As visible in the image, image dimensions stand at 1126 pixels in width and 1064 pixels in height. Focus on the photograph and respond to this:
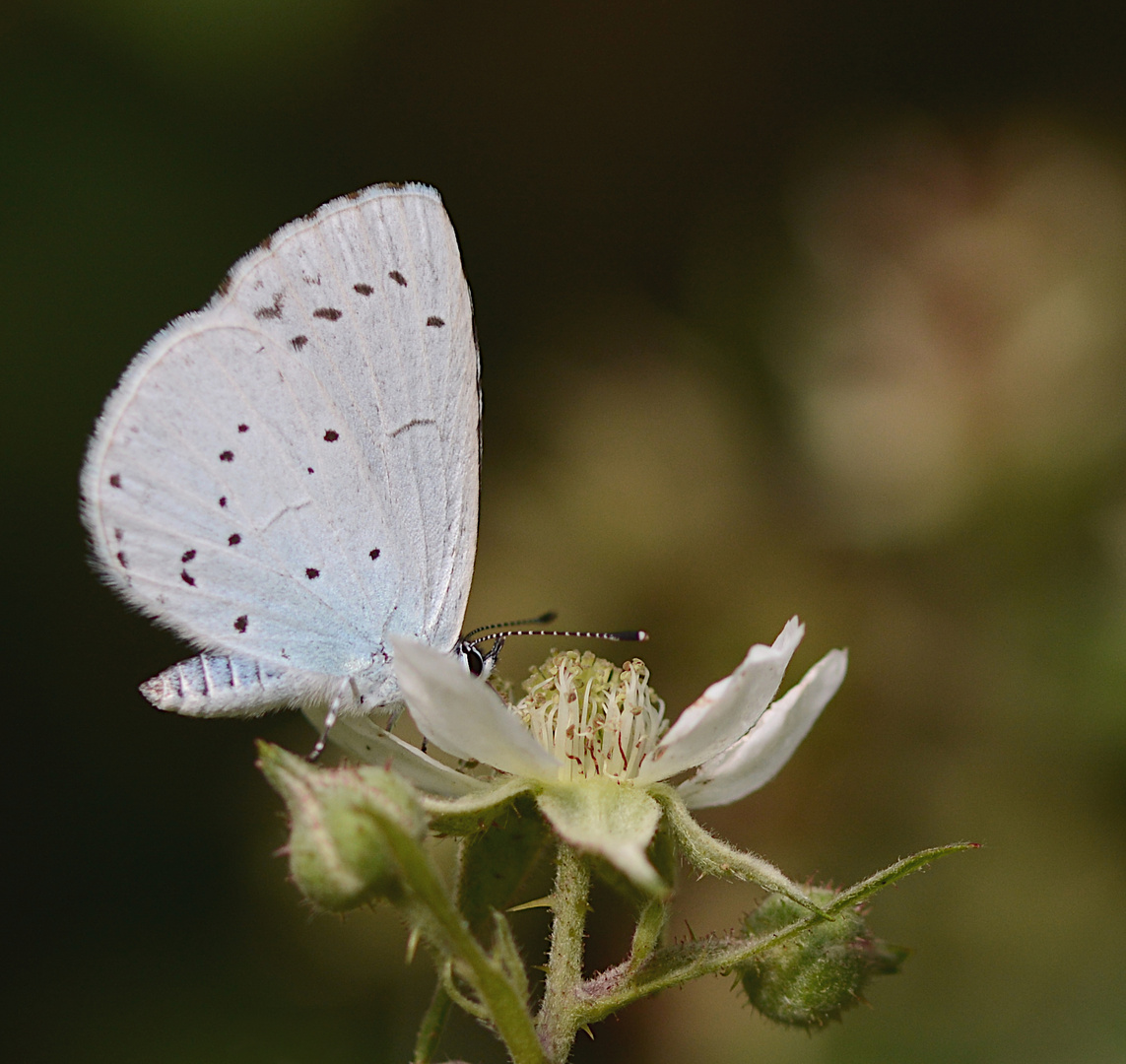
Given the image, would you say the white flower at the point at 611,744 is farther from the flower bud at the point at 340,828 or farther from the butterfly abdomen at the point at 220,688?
the flower bud at the point at 340,828

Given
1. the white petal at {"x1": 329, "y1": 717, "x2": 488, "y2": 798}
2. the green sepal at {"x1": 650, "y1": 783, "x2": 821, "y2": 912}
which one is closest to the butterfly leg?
the white petal at {"x1": 329, "y1": 717, "x2": 488, "y2": 798}

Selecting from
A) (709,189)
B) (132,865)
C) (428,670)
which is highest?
(709,189)

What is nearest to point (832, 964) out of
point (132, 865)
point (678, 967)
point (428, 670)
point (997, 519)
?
point (678, 967)

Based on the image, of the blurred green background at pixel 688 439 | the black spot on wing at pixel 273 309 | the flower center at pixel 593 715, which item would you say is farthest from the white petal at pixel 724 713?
the blurred green background at pixel 688 439

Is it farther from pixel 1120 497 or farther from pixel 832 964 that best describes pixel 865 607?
pixel 832 964

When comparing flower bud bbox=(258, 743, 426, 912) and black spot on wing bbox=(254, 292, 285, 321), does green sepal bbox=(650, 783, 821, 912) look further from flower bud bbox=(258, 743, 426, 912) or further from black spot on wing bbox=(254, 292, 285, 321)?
black spot on wing bbox=(254, 292, 285, 321)

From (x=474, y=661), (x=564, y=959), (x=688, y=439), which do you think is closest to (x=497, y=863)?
(x=564, y=959)

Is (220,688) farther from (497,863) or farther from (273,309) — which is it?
(273,309)
